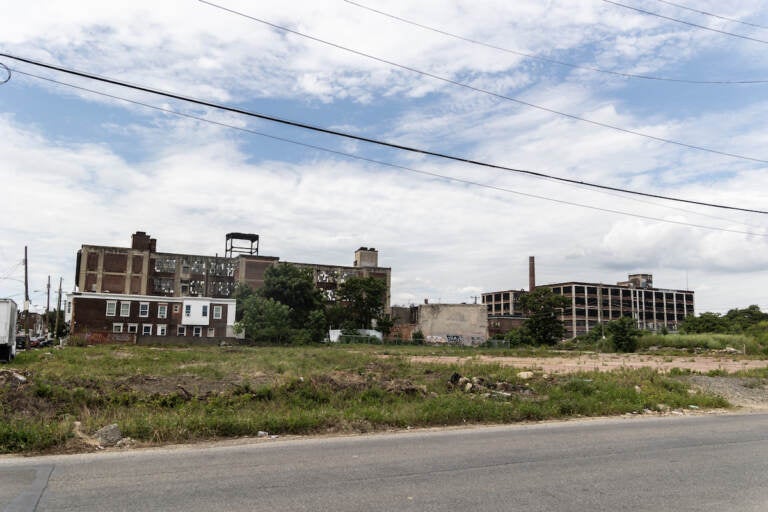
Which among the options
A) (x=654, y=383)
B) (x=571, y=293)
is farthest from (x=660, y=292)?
(x=654, y=383)

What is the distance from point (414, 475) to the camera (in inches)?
298

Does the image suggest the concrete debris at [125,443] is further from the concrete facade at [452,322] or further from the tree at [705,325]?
the tree at [705,325]

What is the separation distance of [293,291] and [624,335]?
43292 mm

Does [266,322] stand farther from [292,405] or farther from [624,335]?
[292,405]

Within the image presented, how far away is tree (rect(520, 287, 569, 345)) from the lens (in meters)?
90.1

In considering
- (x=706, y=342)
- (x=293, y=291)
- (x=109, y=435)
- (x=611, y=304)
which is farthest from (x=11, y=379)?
(x=611, y=304)

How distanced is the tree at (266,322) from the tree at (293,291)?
7.01 metres

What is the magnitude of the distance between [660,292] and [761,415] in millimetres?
156004

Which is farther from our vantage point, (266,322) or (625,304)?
(625,304)

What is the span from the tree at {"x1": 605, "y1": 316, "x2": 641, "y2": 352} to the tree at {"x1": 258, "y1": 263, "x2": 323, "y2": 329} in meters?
40.0

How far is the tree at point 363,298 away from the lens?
92.2 metres

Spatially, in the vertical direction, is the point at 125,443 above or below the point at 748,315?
below

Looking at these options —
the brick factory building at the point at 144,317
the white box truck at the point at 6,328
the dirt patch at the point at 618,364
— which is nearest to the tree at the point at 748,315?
the dirt patch at the point at 618,364

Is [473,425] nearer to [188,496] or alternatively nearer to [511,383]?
[511,383]
